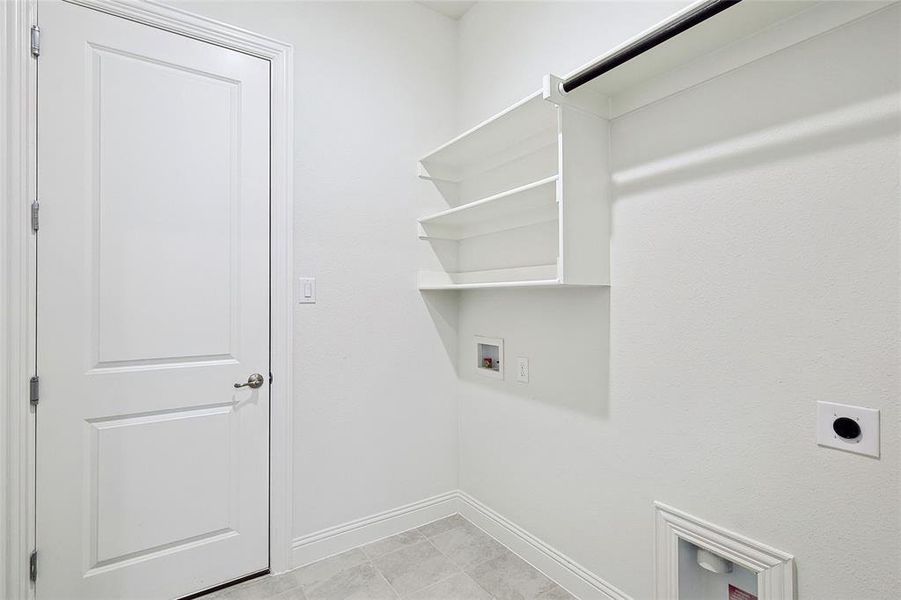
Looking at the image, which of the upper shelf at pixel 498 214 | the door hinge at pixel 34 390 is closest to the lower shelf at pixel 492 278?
the upper shelf at pixel 498 214

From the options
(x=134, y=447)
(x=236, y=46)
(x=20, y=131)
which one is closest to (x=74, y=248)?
(x=20, y=131)

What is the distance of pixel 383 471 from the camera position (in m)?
2.22

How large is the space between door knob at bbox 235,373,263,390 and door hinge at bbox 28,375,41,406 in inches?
24.5

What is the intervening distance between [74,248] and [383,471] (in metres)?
1.59

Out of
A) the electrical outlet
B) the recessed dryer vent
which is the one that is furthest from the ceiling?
the recessed dryer vent

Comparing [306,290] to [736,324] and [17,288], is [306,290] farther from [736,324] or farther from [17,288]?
[736,324]

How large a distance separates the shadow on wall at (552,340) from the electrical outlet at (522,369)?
0.02 meters

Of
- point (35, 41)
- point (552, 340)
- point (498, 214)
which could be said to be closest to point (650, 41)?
point (498, 214)

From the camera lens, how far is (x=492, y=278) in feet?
7.16

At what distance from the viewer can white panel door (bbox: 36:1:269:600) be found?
155 centimetres

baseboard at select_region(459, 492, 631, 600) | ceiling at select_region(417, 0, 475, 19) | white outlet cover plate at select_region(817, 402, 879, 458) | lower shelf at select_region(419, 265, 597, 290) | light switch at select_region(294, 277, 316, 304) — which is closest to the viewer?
white outlet cover plate at select_region(817, 402, 879, 458)

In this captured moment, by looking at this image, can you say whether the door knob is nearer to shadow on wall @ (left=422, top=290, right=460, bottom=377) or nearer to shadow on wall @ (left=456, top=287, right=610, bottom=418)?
shadow on wall @ (left=422, top=290, right=460, bottom=377)

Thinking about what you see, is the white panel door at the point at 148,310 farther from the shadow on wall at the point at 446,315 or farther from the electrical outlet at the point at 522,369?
the electrical outlet at the point at 522,369

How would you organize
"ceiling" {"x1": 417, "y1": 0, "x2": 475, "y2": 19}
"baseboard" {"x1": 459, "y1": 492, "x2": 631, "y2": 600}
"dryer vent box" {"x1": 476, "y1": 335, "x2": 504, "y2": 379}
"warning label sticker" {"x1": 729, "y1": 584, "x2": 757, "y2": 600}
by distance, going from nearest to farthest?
"warning label sticker" {"x1": 729, "y1": 584, "x2": 757, "y2": 600}, "baseboard" {"x1": 459, "y1": 492, "x2": 631, "y2": 600}, "dryer vent box" {"x1": 476, "y1": 335, "x2": 504, "y2": 379}, "ceiling" {"x1": 417, "y1": 0, "x2": 475, "y2": 19}
